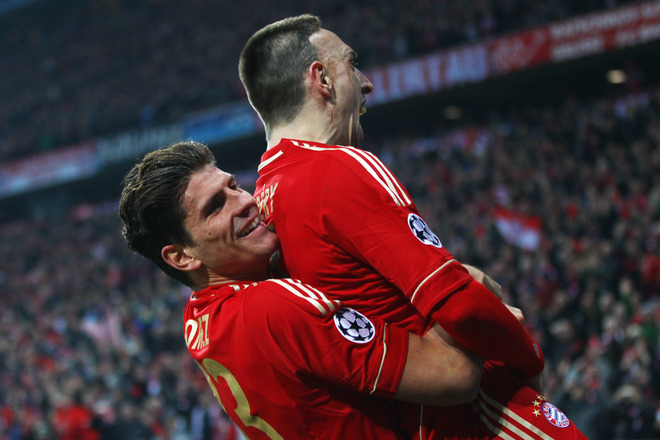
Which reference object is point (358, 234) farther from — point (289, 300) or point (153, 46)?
point (153, 46)

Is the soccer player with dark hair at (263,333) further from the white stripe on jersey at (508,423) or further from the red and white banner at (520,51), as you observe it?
the red and white banner at (520,51)

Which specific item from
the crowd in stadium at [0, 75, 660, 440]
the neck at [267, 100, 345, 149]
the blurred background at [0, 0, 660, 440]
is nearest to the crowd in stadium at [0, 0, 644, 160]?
the blurred background at [0, 0, 660, 440]

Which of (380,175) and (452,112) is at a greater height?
(380,175)

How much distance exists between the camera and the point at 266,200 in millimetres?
2211

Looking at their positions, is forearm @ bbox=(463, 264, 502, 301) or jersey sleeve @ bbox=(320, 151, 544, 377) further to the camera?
forearm @ bbox=(463, 264, 502, 301)

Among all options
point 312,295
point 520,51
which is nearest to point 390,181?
point 312,295

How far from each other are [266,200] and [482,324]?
783 mm

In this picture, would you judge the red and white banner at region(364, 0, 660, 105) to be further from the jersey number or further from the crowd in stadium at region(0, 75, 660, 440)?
the jersey number

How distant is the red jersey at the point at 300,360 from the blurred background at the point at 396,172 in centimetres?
492

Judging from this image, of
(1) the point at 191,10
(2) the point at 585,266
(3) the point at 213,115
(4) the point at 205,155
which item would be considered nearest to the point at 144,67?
(1) the point at 191,10

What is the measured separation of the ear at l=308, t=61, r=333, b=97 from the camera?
2221 mm

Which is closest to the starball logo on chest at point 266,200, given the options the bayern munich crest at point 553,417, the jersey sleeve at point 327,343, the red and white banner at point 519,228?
the jersey sleeve at point 327,343

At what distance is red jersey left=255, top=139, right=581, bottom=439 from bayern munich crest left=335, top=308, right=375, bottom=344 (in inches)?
3.6

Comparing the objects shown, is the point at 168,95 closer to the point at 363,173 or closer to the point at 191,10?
the point at 191,10
